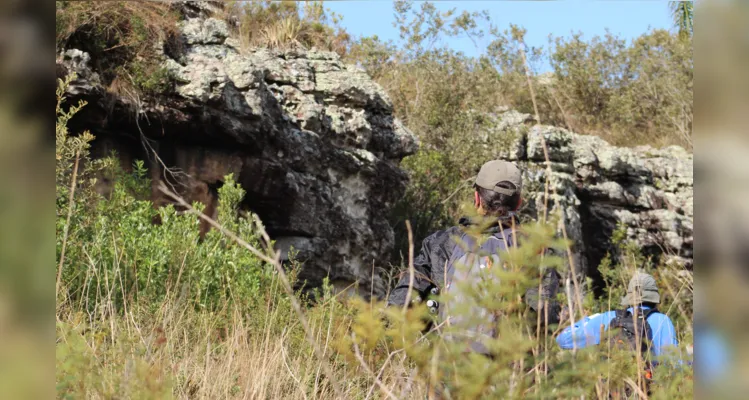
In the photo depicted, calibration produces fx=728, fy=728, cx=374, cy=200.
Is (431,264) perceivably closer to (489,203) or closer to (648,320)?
(489,203)

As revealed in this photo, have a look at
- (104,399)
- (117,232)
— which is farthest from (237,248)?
(104,399)

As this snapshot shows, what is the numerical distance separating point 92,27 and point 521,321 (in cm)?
713

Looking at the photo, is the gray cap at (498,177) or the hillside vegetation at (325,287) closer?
the hillside vegetation at (325,287)

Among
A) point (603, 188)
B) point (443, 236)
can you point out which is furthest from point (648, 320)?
point (603, 188)

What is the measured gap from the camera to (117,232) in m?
5.62

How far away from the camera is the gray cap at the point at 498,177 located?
8.69 feet

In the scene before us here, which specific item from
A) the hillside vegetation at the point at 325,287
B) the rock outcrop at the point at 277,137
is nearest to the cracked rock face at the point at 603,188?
the hillside vegetation at the point at 325,287

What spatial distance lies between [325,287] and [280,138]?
407 cm

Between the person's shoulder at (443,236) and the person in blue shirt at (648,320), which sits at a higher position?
the person's shoulder at (443,236)

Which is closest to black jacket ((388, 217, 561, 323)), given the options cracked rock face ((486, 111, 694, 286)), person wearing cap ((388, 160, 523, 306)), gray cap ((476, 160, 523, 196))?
person wearing cap ((388, 160, 523, 306))

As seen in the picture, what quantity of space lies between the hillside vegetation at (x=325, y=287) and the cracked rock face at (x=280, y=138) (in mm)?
389

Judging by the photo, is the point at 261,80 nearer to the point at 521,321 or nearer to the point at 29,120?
the point at 521,321

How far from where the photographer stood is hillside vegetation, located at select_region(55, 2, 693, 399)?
69.0 inches

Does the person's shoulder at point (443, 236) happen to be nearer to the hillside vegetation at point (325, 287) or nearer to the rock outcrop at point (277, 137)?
the hillside vegetation at point (325, 287)
